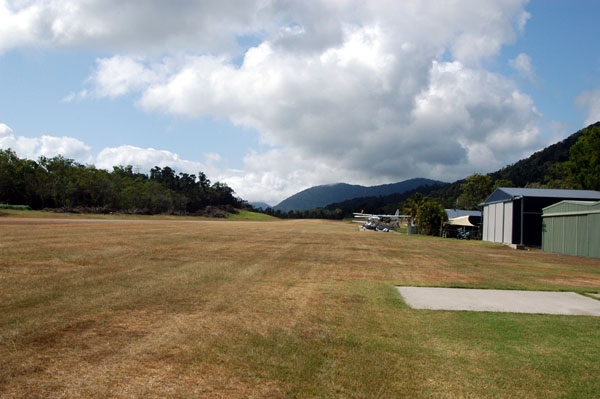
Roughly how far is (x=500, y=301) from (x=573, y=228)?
2185 centimetres

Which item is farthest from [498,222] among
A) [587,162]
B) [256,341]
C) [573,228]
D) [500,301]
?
[256,341]

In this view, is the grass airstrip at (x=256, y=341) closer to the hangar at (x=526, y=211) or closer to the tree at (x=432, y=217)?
the hangar at (x=526, y=211)

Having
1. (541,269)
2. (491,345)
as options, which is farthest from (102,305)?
(541,269)

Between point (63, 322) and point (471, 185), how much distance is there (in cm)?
9967

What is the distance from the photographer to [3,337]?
18.5 feet

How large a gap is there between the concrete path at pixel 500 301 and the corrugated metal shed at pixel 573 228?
1700cm

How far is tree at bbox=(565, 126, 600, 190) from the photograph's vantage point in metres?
57.3

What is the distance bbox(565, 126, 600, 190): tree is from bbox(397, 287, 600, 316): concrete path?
5622 centimetres

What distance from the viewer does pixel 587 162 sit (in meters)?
58.9

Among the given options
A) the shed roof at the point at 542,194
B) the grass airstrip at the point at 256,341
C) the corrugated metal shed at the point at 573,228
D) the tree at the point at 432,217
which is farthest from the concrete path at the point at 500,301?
the tree at the point at 432,217

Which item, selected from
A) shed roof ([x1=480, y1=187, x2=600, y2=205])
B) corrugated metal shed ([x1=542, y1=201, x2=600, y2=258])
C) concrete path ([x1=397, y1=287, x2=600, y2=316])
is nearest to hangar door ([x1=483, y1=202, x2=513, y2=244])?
shed roof ([x1=480, y1=187, x2=600, y2=205])

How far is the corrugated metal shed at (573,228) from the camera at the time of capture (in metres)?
25.3

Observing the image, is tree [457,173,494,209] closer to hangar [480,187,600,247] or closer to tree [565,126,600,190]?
tree [565,126,600,190]

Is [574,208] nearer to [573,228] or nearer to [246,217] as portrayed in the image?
[573,228]
